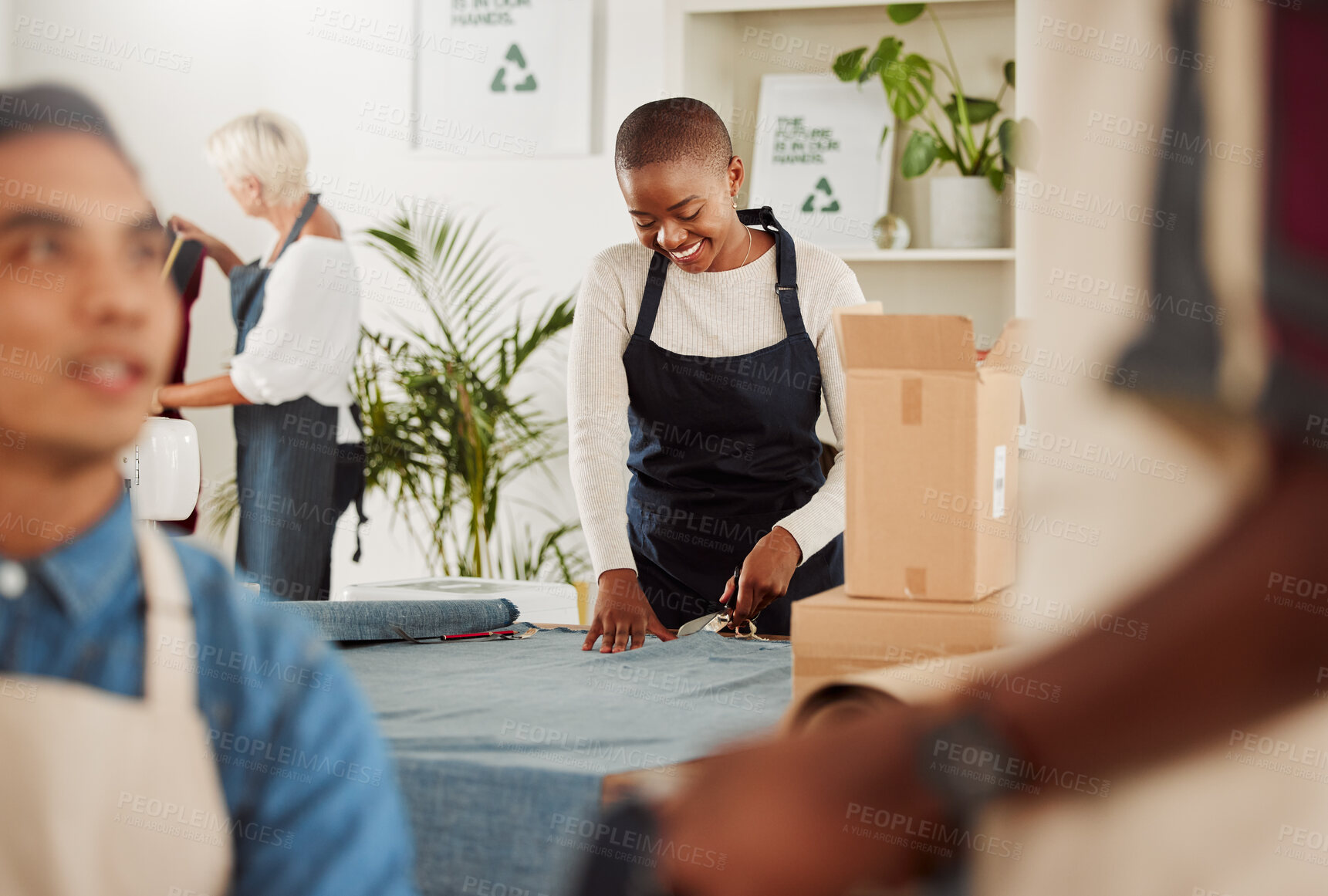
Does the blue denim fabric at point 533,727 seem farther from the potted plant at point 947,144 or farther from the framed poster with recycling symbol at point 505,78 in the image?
the framed poster with recycling symbol at point 505,78

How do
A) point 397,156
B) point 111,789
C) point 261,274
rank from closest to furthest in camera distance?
1. point 111,789
2. point 261,274
3. point 397,156

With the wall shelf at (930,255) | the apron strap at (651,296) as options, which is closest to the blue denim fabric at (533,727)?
the apron strap at (651,296)

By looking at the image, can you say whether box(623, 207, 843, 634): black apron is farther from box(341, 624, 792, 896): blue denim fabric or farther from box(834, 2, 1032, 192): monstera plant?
box(834, 2, 1032, 192): monstera plant

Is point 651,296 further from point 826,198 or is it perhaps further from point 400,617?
point 826,198

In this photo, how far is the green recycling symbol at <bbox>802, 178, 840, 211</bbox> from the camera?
11.2 feet

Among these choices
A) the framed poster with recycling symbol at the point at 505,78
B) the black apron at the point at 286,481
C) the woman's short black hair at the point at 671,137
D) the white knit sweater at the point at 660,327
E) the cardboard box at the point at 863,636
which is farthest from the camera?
the framed poster with recycling symbol at the point at 505,78

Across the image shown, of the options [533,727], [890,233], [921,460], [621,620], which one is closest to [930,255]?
[890,233]

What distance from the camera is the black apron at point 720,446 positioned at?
6.39 feet

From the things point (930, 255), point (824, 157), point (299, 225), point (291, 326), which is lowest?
point (291, 326)

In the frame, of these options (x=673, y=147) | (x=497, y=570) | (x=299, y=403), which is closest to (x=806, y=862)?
(x=673, y=147)

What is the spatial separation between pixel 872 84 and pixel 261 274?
7.79 feet

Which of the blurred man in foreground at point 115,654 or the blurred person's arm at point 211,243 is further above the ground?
the blurred person's arm at point 211,243

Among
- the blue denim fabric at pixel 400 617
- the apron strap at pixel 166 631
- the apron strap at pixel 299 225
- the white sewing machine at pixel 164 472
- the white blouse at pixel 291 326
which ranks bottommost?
the blue denim fabric at pixel 400 617

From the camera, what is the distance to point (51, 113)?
0.62 meters
